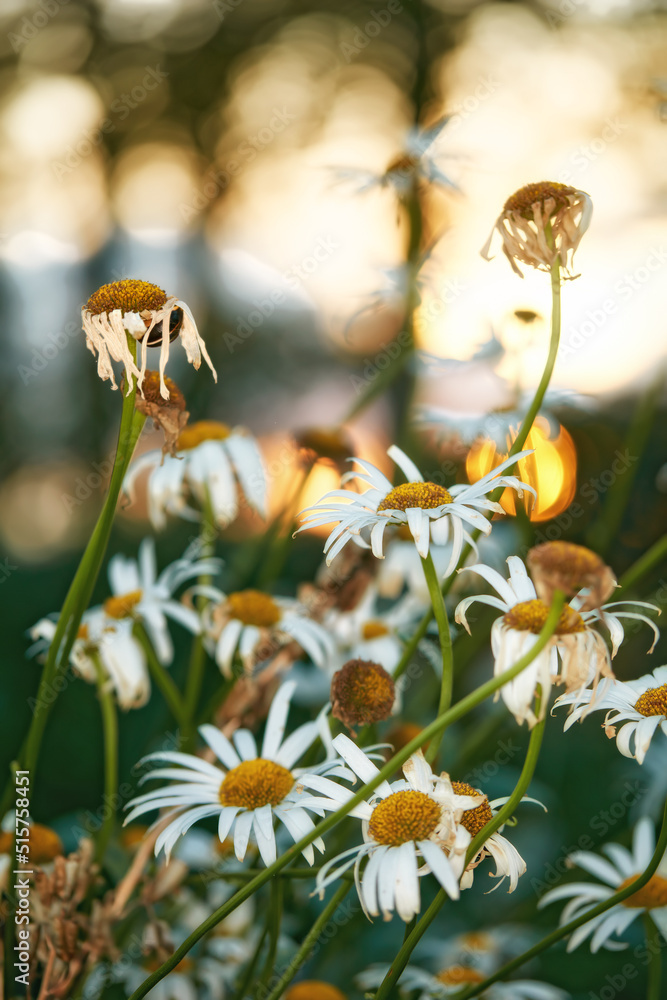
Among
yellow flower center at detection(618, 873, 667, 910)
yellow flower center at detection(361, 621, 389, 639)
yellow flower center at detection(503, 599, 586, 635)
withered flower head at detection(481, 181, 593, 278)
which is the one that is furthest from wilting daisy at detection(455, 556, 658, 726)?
yellow flower center at detection(361, 621, 389, 639)

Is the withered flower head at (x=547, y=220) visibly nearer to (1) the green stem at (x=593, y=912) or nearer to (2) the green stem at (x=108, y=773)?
(1) the green stem at (x=593, y=912)

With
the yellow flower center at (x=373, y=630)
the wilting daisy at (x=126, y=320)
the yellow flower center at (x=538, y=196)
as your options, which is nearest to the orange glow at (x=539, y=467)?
the yellow flower center at (x=373, y=630)

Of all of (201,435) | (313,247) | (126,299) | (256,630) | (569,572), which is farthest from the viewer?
(313,247)

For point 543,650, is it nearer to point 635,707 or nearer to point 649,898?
point 635,707

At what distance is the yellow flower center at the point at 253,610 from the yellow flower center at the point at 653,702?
357 mm

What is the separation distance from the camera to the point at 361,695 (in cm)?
49

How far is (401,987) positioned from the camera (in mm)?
725

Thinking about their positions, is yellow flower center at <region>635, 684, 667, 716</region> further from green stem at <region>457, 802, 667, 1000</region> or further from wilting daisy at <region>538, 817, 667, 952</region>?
wilting daisy at <region>538, 817, 667, 952</region>

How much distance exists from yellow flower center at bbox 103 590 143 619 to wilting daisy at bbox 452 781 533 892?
1.28 feet

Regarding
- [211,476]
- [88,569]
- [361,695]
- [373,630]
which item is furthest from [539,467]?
[88,569]

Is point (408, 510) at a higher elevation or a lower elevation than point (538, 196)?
lower

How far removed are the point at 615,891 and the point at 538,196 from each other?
0.64 meters

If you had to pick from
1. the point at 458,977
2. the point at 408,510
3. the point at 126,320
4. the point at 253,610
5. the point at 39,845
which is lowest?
the point at 458,977

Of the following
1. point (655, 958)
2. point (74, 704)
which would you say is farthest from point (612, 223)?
point (74, 704)
